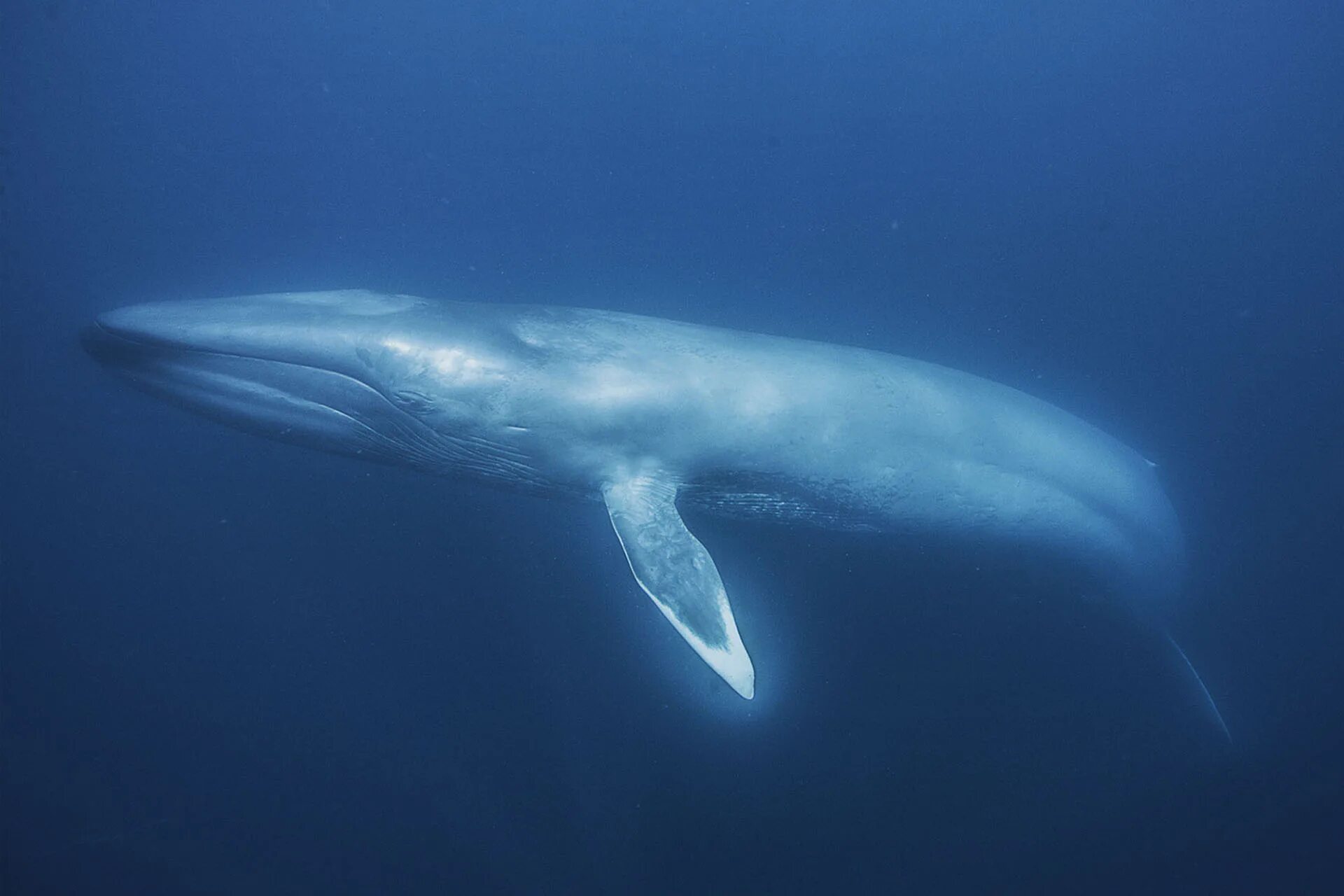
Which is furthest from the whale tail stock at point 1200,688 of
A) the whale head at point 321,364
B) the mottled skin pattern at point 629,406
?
the whale head at point 321,364

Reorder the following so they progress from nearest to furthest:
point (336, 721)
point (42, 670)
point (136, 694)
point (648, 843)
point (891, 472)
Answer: point (891, 472)
point (648, 843)
point (336, 721)
point (136, 694)
point (42, 670)

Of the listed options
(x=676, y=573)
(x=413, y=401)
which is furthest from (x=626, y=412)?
(x=413, y=401)

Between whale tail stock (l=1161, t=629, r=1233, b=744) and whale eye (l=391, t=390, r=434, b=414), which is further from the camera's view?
whale tail stock (l=1161, t=629, r=1233, b=744)

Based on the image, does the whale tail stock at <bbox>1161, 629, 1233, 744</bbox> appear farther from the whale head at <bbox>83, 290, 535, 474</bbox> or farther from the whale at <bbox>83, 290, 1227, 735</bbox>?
the whale head at <bbox>83, 290, 535, 474</bbox>

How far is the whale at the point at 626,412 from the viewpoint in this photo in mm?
5242

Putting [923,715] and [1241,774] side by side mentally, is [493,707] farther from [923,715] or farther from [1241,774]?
[1241,774]

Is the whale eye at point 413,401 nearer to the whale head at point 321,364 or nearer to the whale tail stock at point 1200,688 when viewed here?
the whale head at point 321,364

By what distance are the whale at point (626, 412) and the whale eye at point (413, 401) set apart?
19mm

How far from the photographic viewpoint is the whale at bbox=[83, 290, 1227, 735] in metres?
5.24

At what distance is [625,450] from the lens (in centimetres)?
566

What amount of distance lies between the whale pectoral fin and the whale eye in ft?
5.01

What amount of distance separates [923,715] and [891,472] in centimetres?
452

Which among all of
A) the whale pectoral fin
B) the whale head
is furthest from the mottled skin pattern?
the whale pectoral fin

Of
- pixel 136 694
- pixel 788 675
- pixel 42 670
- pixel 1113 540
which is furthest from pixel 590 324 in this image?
pixel 42 670
